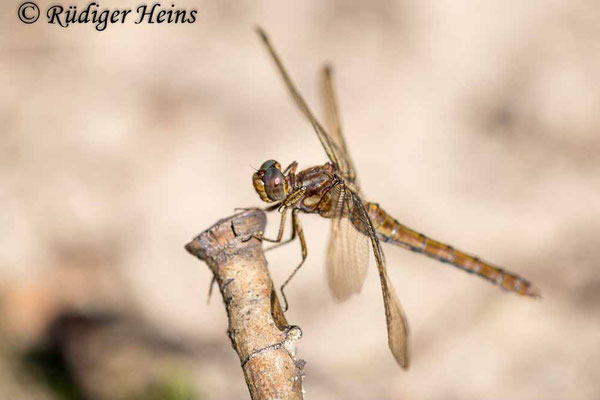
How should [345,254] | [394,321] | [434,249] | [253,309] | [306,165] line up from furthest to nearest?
1. [306,165]
2. [434,249]
3. [345,254]
4. [394,321]
5. [253,309]

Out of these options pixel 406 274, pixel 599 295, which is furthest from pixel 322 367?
pixel 599 295

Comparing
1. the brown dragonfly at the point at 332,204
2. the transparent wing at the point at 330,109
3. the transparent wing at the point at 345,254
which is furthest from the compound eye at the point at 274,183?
the transparent wing at the point at 330,109

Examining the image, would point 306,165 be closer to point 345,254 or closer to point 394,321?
point 345,254

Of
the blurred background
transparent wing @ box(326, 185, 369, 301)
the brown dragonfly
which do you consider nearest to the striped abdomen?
the brown dragonfly

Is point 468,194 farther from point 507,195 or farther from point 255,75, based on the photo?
point 255,75

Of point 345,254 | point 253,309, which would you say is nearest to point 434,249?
point 345,254

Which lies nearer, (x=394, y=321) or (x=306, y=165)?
(x=394, y=321)

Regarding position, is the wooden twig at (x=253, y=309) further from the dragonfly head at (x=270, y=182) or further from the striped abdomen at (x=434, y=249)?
the striped abdomen at (x=434, y=249)
